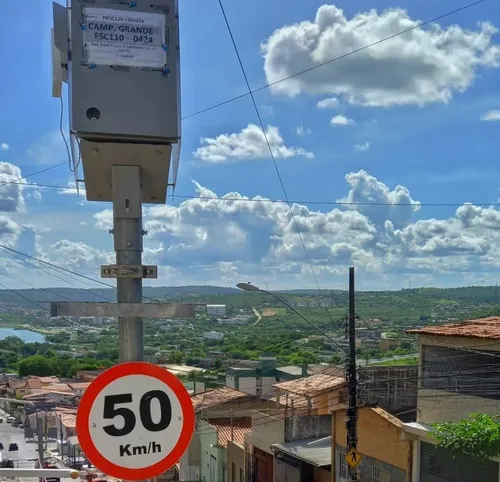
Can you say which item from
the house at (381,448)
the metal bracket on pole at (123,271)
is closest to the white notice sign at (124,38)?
the metal bracket on pole at (123,271)

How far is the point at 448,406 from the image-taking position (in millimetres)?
14766

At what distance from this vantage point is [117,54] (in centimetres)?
259

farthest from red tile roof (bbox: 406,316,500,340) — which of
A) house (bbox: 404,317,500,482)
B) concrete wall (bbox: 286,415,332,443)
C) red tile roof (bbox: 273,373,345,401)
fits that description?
concrete wall (bbox: 286,415,332,443)

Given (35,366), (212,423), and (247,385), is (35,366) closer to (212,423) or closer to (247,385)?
(247,385)

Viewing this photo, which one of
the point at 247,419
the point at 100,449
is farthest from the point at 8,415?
the point at 100,449

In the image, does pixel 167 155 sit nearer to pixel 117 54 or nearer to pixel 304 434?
pixel 117 54

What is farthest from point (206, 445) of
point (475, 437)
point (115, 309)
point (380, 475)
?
point (115, 309)

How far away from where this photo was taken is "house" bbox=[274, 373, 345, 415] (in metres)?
21.6

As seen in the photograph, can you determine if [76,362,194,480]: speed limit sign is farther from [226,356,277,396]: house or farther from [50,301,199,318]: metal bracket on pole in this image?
[226,356,277,396]: house

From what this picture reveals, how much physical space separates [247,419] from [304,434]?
778 centimetres

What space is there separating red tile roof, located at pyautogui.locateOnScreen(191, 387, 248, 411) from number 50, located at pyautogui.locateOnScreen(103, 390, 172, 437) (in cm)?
2527

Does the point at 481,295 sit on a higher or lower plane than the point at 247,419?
higher

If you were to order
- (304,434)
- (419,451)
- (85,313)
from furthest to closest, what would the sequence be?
(304,434) < (419,451) < (85,313)

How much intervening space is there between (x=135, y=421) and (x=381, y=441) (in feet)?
47.0
